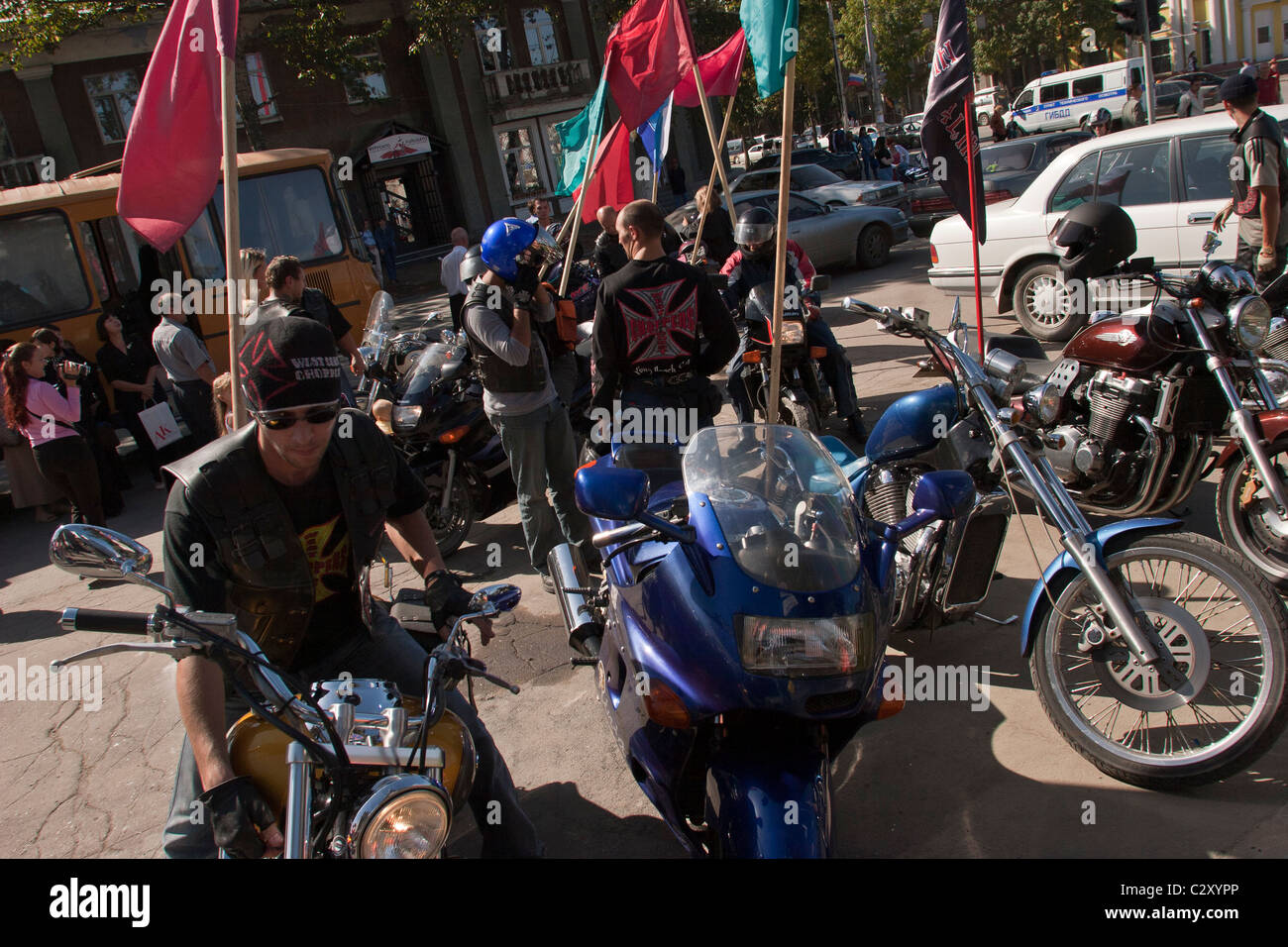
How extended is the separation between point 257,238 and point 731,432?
31.0ft

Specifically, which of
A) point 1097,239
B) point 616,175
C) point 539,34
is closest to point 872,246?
point 616,175

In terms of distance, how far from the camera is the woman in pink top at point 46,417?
7.08 m

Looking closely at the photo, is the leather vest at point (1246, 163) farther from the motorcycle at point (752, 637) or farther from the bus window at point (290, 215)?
the bus window at point (290, 215)

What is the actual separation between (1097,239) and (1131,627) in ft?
7.77

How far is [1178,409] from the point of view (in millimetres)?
4148

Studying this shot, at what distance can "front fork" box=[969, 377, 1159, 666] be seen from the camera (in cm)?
277

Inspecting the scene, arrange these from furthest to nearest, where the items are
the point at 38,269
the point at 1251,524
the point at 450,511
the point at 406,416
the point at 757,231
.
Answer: the point at 38,269
the point at 757,231
the point at 450,511
the point at 406,416
the point at 1251,524

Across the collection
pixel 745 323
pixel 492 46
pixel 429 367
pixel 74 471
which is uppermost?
pixel 492 46

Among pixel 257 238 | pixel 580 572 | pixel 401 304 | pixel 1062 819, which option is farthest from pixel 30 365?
pixel 401 304

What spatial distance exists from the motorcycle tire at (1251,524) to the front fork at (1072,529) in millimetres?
1199

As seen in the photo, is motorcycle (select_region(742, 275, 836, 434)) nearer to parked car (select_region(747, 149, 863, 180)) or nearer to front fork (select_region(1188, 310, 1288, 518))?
front fork (select_region(1188, 310, 1288, 518))

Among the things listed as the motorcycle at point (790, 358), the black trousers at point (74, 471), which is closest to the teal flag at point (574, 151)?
the motorcycle at point (790, 358)

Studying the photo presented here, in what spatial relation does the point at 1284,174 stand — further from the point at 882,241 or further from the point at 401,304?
the point at 401,304

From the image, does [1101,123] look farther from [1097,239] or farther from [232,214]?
[232,214]
